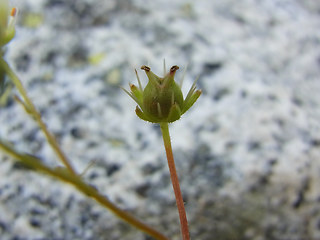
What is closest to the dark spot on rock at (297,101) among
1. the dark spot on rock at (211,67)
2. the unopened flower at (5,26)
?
the dark spot on rock at (211,67)

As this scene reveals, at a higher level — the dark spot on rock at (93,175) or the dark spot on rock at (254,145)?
the dark spot on rock at (254,145)

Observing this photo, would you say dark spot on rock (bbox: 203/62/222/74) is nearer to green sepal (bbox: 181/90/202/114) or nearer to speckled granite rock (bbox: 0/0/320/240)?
speckled granite rock (bbox: 0/0/320/240)

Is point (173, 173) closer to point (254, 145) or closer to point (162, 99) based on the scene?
point (162, 99)

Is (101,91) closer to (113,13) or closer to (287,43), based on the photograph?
(113,13)

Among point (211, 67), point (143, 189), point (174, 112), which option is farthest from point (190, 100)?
point (211, 67)

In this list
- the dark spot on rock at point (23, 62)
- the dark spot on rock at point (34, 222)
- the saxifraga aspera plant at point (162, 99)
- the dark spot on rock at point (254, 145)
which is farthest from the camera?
the dark spot on rock at point (23, 62)

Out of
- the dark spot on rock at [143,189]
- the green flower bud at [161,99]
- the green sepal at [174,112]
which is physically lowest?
the green sepal at [174,112]

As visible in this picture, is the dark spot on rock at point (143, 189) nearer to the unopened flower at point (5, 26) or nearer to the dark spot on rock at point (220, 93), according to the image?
the dark spot on rock at point (220, 93)

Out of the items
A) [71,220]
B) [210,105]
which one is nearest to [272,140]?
[210,105]
